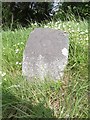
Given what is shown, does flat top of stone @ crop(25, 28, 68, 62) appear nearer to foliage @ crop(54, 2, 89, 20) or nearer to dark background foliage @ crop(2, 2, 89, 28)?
foliage @ crop(54, 2, 89, 20)

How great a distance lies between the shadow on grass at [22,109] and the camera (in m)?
2.44

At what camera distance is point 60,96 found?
8.76 ft

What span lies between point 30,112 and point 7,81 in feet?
1.67

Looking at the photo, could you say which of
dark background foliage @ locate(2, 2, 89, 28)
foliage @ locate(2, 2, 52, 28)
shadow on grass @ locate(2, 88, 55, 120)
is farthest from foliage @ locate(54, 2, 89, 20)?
shadow on grass @ locate(2, 88, 55, 120)

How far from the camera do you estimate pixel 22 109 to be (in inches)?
99.6

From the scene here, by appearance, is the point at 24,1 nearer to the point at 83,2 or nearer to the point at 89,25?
the point at 83,2

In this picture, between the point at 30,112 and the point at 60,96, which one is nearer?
the point at 30,112

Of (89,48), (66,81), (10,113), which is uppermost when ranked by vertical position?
(89,48)

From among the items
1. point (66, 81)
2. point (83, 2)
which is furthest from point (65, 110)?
point (83, 2)

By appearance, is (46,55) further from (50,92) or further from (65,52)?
(50,92)

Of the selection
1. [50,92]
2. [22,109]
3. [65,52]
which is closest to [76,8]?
[65,52]

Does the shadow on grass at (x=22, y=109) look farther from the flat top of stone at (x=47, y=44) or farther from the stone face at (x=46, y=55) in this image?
the flat top of stone at (x=47, y=44)

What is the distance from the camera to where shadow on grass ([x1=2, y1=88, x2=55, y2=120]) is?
2442 mm

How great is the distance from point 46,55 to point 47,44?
0.64ft
